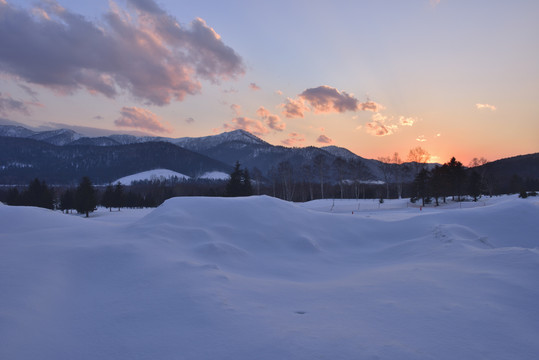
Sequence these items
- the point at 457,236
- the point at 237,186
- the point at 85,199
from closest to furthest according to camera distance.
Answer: the point at 457,236
the point at 237,186
the point at 85,199

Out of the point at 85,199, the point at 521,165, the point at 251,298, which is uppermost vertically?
the point at 521,165

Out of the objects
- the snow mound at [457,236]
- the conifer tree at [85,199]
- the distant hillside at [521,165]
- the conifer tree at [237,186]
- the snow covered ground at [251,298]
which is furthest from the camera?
the distant hillside at [521,165]

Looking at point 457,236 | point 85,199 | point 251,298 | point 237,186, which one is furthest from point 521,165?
point 85,199

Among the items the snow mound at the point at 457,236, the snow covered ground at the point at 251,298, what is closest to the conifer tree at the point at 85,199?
the snow covered ground at the point at 251,298

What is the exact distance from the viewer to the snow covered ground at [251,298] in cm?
392

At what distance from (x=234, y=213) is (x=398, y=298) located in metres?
→ 9.44

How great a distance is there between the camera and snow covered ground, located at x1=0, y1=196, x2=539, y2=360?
3.92 meters

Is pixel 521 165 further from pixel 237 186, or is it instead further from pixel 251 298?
pixel 251 298

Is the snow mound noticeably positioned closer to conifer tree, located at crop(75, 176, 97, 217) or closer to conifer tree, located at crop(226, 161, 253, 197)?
conifer tree, located at crop(226, 161, 253, 197)

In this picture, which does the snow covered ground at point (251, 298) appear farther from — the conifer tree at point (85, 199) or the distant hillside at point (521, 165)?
the distant hillside at point (521, 165)

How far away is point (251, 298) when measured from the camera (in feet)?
19.3

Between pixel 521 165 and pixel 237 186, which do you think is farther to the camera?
pixel 521 165

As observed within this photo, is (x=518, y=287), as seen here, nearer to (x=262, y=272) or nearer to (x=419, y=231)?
(x=262, y=272)

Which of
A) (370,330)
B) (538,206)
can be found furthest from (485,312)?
(538,206)
